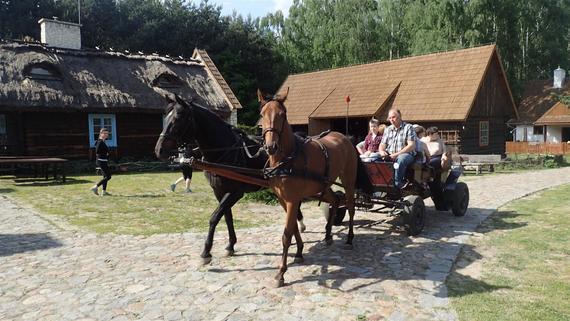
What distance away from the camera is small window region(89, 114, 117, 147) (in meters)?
21.1

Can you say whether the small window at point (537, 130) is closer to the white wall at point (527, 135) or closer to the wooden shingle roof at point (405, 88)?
the white wall at point (527, 135)

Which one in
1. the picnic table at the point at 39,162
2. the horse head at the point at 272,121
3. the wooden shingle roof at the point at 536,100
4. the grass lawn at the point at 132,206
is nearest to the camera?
the horse head at the point at 272,121

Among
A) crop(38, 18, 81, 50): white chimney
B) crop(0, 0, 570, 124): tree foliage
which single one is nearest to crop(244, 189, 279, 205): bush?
crop(38, 18, 81, 50): white chimney

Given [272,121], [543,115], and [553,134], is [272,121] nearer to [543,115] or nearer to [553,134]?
[543,115]

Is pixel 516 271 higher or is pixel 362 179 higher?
pixel 362 179

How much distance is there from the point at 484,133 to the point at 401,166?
18.9 metres

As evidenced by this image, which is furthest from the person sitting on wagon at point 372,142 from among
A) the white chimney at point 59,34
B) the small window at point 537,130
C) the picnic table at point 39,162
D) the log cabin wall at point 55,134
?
the small window at point 537,130

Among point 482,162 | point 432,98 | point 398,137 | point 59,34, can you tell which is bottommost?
point 482,162

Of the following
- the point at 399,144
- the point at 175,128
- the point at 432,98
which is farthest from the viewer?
the point at 432,98

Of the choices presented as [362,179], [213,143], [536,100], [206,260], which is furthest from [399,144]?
[536,100]

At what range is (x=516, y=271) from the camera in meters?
6.01

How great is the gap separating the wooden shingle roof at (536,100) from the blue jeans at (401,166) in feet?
113

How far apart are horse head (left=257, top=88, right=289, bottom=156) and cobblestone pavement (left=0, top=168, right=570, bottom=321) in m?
1.67

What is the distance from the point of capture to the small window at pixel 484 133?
24.1 metres
